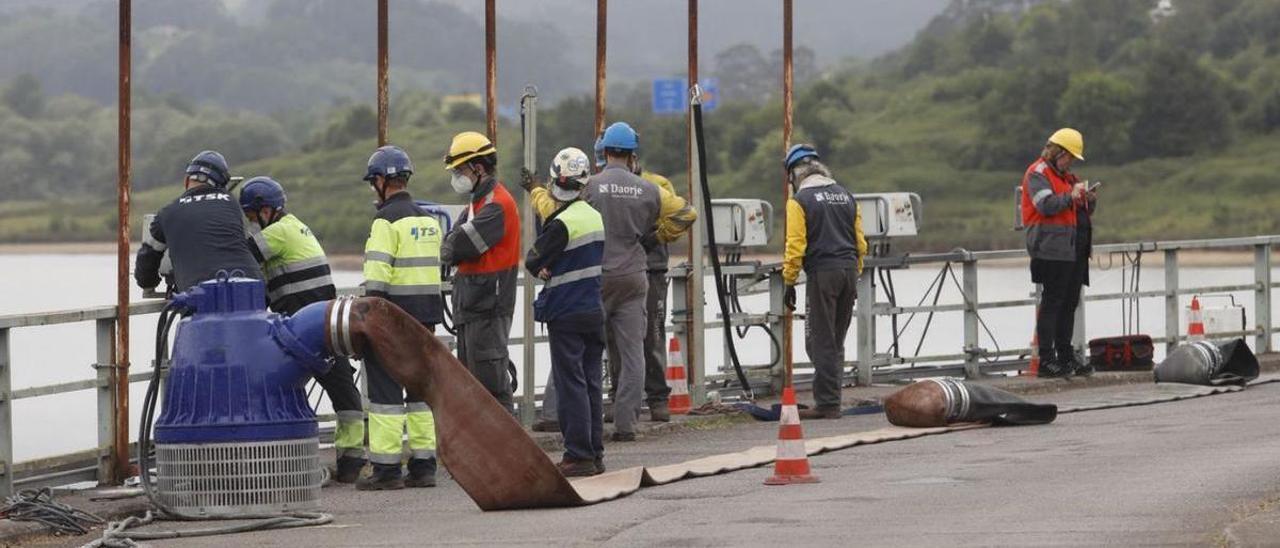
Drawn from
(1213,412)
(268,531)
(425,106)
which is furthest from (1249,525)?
(425,106)

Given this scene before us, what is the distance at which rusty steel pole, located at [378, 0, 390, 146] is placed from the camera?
15.0 m

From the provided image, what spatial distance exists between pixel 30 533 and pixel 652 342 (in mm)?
5826

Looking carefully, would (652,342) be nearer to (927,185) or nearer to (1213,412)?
(1213,412)

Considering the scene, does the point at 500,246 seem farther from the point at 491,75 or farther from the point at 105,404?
the point at 491,75

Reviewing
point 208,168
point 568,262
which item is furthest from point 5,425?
point 568,262

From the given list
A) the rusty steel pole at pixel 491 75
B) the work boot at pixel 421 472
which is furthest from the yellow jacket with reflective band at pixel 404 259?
the rusty steel pole at pixel 491 75

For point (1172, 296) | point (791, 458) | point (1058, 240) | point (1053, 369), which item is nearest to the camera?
point (791, 458)

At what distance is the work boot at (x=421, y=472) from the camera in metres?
12.9

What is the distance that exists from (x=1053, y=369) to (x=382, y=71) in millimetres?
7117

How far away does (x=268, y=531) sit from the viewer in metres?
11.0

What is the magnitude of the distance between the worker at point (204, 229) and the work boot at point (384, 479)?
3.93ft

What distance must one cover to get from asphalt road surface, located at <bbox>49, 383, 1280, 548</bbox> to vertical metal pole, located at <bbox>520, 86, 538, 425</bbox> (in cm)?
130

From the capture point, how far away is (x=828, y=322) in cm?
Result: 1694

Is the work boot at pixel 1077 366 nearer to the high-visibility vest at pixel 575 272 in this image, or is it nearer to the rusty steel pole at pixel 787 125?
the rusty steel pole at pixel 787 125
